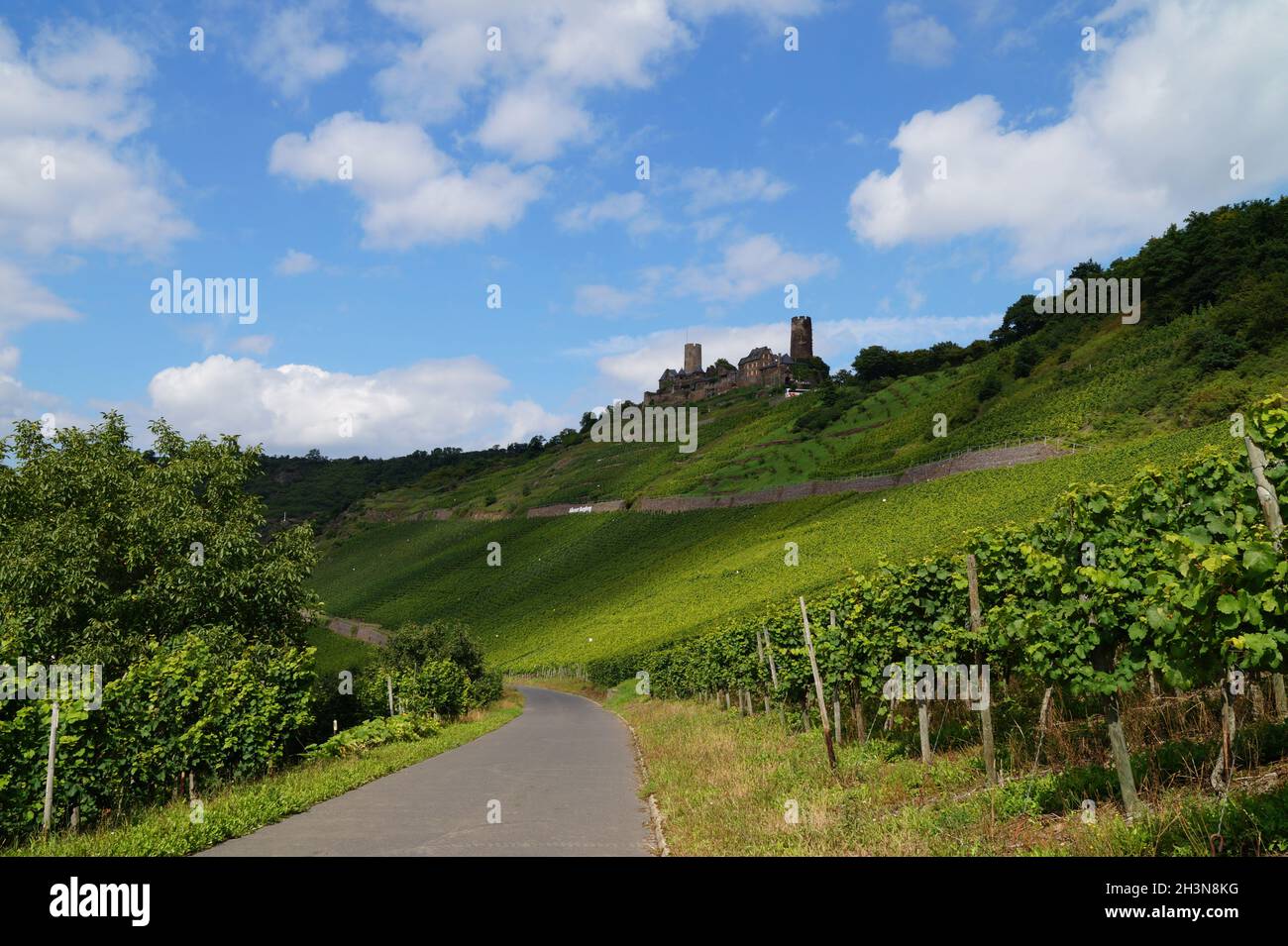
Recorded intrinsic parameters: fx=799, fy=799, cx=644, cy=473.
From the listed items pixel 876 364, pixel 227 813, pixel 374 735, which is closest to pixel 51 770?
pixel 227 813

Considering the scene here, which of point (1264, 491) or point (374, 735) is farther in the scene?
point (374, 735)

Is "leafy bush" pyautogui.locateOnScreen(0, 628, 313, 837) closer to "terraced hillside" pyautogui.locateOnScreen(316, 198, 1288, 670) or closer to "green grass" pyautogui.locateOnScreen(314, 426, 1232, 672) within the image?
"green grass" pyautogui.locateOnScreen(314, 426, 1232, 672)

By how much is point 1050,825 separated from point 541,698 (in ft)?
148

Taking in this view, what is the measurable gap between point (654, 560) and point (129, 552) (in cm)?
7517

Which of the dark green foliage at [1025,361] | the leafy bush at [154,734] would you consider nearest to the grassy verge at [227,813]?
the leafy bush at [154,734]

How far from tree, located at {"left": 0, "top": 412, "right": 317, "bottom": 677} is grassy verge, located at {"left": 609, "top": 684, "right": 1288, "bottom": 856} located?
14.6 meters

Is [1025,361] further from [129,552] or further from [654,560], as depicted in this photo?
[129,552]

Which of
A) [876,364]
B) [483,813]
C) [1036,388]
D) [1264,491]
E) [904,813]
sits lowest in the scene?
[483,813]

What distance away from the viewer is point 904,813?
903 cm

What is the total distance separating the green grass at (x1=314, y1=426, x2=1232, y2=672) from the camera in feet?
183

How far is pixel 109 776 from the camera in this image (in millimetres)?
12352

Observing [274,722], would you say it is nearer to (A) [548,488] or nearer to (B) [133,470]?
(B) [133,470]

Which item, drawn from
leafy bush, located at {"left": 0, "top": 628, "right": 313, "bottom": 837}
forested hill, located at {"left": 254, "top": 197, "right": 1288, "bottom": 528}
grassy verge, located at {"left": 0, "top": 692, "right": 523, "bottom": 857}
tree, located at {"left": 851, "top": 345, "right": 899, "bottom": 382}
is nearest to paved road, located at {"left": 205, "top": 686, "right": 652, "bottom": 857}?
grassy verge, located at {"left": 0, "top": 692, "right": 523, "bottom": 857}

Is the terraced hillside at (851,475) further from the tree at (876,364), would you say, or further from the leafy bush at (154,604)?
the leafy bush at (154,604)
